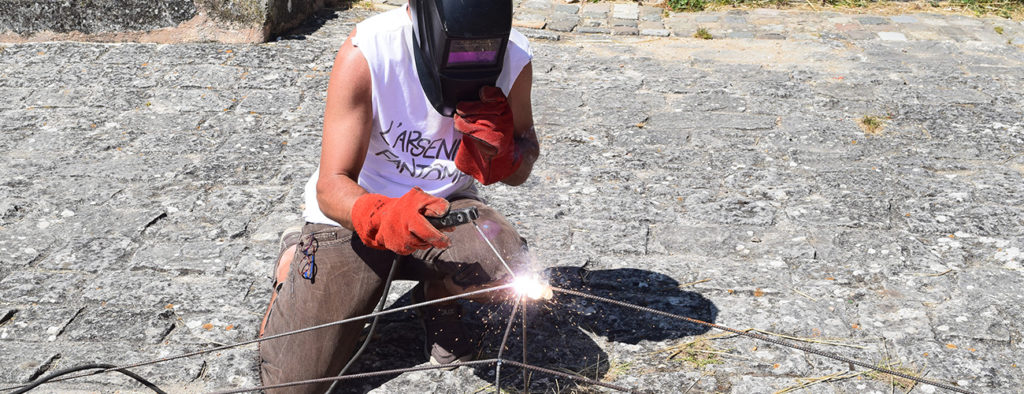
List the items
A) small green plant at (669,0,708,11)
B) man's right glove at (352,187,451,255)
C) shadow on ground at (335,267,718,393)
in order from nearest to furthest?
man's right glove at (352,187,451,255), shadow on ground at (335,267,718,393), small green plant at (669,0,708,11)

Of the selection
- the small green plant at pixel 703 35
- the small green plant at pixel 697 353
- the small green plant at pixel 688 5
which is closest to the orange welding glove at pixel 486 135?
the small green plant at pixel 697 353

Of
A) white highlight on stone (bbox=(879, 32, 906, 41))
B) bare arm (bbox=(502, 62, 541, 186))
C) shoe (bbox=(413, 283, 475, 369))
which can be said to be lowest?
white highlight on stone (bbox=(879, 32, 906, 41))

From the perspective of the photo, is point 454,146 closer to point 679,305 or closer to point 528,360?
point 528,360

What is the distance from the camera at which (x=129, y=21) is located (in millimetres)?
5812

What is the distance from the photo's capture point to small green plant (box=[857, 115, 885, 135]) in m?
4.55

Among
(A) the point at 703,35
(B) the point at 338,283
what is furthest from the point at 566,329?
(A) the point at 703,35

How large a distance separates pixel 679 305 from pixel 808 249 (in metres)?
0.69

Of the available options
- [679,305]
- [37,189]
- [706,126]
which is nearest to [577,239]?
[679,305]

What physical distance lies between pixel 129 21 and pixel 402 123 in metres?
4.02

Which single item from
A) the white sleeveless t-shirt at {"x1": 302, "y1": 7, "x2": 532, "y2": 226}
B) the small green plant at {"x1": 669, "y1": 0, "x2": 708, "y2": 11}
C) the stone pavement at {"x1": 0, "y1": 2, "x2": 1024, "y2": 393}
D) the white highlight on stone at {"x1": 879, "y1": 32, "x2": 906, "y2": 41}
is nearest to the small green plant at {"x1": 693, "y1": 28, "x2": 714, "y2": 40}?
the stone pavement at {"x1": 0, "y1": 2, "x2": 1024, "y2": 393}

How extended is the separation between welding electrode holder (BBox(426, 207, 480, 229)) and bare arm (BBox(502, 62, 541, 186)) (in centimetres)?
53

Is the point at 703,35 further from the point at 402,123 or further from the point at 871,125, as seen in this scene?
the point at 402,123

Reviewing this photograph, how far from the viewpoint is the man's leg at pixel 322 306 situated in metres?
2.48

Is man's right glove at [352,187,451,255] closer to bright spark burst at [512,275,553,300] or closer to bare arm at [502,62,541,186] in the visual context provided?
bright spark burst at [512,275,553,300]
